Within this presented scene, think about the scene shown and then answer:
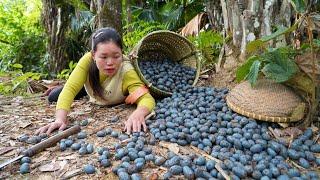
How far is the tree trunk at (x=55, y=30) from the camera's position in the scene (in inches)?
229

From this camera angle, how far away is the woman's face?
2582 millimetres

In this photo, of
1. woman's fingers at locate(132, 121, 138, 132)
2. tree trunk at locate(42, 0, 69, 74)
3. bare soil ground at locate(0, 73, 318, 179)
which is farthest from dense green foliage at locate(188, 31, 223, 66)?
tree trunk at locate(42, 0, 69, 74)

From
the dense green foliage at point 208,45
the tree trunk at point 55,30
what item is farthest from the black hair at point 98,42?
the tree trunk at point 55,30

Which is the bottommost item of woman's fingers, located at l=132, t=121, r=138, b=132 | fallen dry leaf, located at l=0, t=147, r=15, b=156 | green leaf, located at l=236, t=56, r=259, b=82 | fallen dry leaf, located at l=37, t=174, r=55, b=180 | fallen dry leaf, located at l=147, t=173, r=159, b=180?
fallen dry leaf, located at l=37, t=174, r=55, b=180

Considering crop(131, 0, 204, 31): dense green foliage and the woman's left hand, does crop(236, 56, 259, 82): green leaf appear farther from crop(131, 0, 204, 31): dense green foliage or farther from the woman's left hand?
crop(131, 0, 204, 31): dense green foliage

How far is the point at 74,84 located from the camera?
2.82 meters

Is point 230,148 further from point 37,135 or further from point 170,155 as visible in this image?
point 37,135

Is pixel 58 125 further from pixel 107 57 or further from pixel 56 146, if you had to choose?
pixel 107 57

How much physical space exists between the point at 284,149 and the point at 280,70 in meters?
0.52

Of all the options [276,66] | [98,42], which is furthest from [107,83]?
[276,66]

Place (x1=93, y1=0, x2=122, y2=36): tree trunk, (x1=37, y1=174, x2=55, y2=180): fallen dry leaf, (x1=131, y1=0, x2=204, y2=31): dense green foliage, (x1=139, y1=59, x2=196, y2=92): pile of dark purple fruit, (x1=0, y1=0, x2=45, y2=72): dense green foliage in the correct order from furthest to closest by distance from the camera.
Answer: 1. (x1=0, y1=0, x2=45, y2=72): dense green foliage
2. (x1=131, y1=0, x2=204, y2=31): dense green foliage
3. (x1=93, y1=0, x2=122, y2=36): tree trunk
4. (x1=139, y1=59, x2=196, y2=92): pile of dark purple fruit
5. (x1=37, y1=174, x2=55, y2=180): fallen dry leaf

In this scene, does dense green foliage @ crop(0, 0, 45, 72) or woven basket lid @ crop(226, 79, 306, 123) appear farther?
dense green foliage @ crop(0, 0, 45, 72)

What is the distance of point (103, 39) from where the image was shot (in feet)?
8.48

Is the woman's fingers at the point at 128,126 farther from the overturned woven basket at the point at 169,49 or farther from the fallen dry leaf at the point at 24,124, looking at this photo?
the overturned woven basket at the point at 169,49
